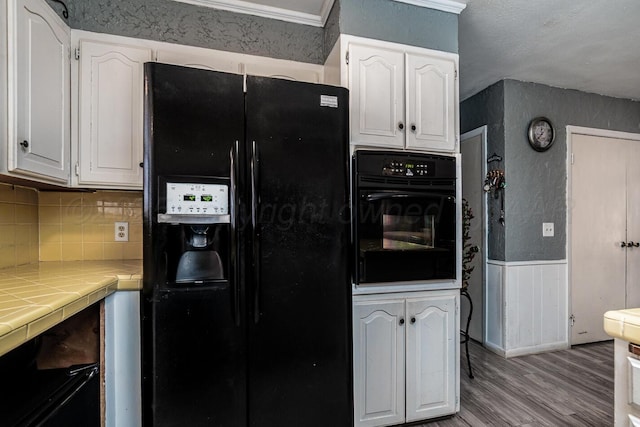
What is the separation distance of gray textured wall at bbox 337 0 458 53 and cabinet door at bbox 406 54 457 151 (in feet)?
0.43

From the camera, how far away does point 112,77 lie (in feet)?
5.72

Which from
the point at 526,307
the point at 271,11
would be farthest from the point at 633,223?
the point at 271,11

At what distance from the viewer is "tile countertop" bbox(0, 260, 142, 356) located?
2.74 ft

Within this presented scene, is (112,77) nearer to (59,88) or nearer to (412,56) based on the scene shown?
(59,88)

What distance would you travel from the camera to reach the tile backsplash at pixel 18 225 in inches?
63.2

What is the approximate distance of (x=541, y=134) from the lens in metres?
3.06

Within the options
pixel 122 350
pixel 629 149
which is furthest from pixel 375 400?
pixel 629 149

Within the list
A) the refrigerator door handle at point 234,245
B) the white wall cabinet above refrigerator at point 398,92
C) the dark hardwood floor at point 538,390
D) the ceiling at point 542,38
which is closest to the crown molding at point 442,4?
the ceiling at point 542,38

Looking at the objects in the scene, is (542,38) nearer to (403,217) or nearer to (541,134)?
(541,134)

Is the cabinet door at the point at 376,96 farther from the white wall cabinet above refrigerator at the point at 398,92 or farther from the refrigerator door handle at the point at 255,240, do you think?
the refrigerator door handle at the point at 255,240

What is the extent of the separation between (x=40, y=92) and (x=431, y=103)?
6.46 feet

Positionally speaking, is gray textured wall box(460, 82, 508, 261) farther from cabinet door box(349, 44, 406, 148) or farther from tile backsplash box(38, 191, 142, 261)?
tile backsplash box(38, 191, 142, 261)

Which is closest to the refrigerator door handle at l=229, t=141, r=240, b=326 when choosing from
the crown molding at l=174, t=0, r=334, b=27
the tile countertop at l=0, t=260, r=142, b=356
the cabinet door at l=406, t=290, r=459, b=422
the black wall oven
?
the tile countertop at l=0, t=260, r=142, b=356

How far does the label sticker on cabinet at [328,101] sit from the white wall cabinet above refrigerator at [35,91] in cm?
124
